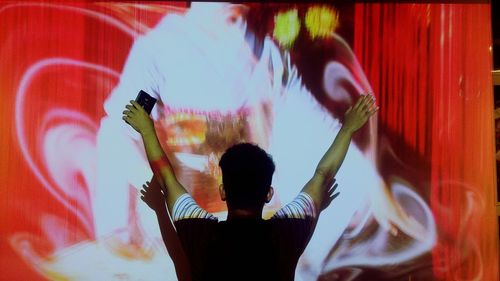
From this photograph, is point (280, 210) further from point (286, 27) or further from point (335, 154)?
point (286, 27)

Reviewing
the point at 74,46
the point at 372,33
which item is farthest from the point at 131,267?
the point at 372,33

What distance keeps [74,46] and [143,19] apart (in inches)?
10.3

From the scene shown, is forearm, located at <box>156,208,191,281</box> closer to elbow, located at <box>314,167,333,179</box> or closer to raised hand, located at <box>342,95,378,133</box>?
elbow, located at <box>314,167,333,179</box>

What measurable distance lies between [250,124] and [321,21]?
1.48ft

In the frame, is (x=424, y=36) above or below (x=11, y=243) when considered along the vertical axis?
above

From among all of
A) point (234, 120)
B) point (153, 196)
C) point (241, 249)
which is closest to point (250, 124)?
point (234, 120)

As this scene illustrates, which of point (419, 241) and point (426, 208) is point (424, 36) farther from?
point (419, 241)

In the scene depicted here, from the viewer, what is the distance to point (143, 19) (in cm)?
179

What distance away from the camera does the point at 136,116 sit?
176 cm

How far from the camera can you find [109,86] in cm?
176

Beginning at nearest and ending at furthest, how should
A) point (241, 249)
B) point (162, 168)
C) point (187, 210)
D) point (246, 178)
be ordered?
point (241, 249)
point (246, 178)
point (187, 210)
point (162, 168)

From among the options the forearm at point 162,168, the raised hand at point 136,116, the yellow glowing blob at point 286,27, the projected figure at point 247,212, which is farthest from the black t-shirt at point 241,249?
the yellow glowing blob at point 286,27

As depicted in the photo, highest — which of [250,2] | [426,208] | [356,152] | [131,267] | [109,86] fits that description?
[250,2]

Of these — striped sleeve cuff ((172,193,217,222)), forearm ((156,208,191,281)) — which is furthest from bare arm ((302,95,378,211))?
forearm ((156,208,191,281))
